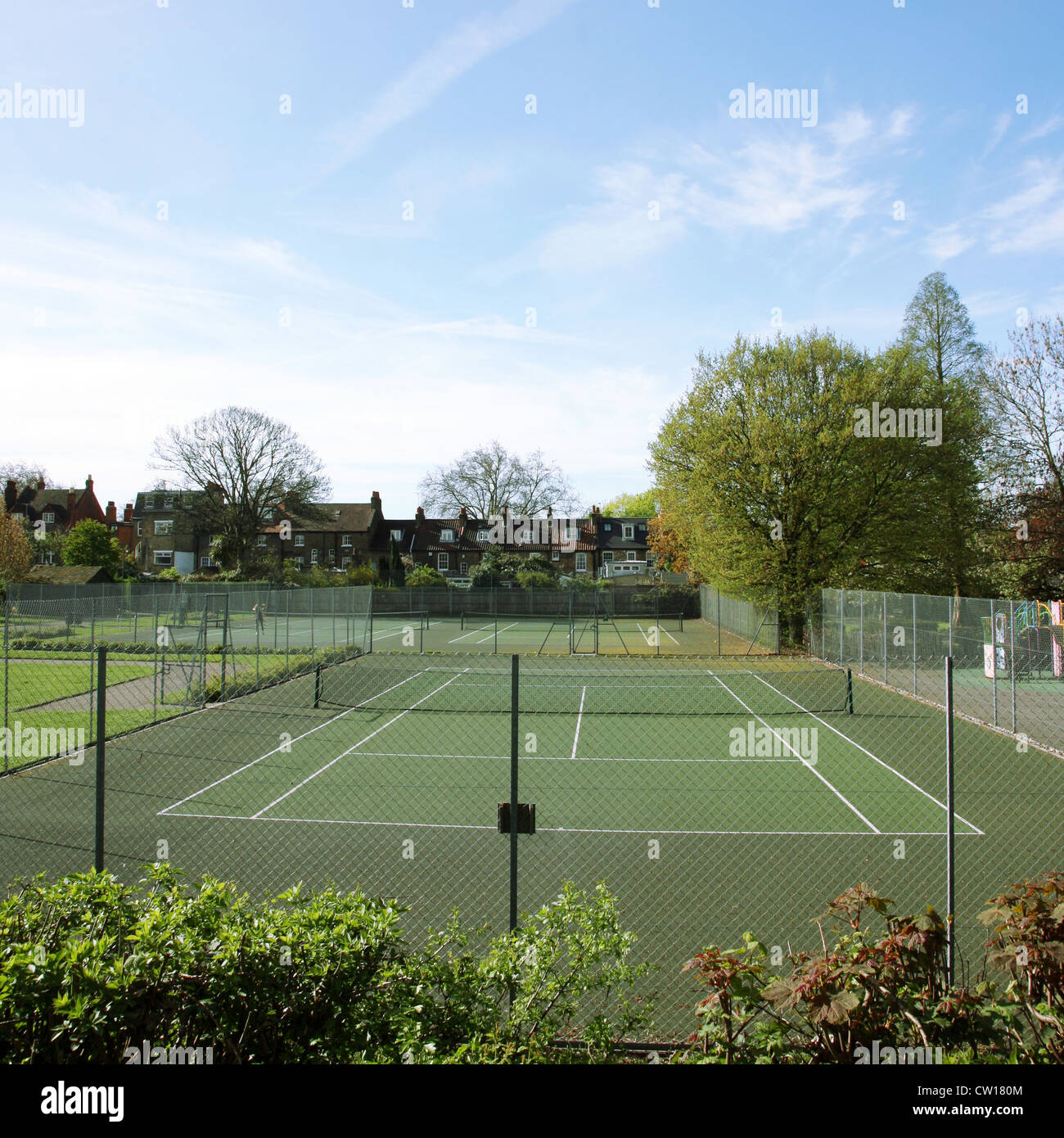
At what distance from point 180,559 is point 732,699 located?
68.7 metres

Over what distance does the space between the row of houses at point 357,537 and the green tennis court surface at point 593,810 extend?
2321 inches

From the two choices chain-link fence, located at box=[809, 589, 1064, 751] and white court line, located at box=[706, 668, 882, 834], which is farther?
chain-link fence, located at box=[809, 589, 1064, 751]

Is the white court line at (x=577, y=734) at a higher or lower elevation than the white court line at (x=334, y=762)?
lower

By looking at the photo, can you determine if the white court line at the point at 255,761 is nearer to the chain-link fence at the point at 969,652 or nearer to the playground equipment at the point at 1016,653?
the chain-link fence at the point at 969,652

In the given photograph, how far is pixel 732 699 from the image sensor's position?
72.0ft

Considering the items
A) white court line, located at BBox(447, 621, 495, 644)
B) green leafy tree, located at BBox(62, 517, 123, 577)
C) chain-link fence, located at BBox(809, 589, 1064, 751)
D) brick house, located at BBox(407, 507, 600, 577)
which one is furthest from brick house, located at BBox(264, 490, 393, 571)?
chain-link fence, located at BBox(809, 589, 1064, 751)

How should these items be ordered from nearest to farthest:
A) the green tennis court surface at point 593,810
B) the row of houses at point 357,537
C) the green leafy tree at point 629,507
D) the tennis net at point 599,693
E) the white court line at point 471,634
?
1. the green tennis court surface at point 593,810
2. the tennis net at point 599,693
3. the white court line at point 471,634
4. the row of houses at point 357,537
5. the green leafy tree at point 629,507

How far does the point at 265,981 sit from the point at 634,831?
7634mm

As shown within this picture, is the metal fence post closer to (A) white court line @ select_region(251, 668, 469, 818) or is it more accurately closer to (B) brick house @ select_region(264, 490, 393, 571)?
(A) white court line @ select_region(251, 668, 469, 818)

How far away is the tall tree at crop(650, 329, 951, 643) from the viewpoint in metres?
31.6

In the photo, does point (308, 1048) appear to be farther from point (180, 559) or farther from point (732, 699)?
point (180, 559)

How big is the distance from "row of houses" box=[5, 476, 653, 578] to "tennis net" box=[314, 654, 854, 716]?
164 feet

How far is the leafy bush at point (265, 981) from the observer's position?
3.25 m

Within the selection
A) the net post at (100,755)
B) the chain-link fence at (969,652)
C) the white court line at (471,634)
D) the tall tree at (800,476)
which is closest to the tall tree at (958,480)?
the tall tree at (800,476)
